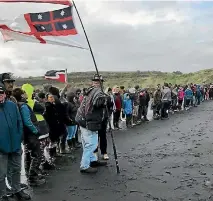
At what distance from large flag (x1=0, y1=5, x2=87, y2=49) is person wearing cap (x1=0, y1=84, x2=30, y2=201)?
3088mm

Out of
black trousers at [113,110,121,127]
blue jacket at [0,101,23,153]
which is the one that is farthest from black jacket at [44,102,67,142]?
black trousers at [113,110,121,127]

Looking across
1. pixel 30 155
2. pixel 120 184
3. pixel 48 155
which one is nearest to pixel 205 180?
pixel 120 184

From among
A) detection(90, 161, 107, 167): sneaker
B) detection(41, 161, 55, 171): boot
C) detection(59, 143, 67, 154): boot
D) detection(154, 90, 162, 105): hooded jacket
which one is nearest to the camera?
detection(41, 161, 55, 171): boot

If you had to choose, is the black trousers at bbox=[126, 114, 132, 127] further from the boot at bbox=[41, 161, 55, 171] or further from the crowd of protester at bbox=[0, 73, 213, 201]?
the boot at bbox=[41, 161, 55, 171]

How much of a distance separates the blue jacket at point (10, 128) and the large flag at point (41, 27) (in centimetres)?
304

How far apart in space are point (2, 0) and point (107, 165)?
4.28 meters

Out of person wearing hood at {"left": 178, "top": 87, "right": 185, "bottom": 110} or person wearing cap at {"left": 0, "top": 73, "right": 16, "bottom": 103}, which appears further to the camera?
person wearing hood at {"left": 178, "top": 87, "right": 185, "bottom": 110}

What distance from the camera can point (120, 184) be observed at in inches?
293

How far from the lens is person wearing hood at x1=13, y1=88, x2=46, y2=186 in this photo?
271 inches

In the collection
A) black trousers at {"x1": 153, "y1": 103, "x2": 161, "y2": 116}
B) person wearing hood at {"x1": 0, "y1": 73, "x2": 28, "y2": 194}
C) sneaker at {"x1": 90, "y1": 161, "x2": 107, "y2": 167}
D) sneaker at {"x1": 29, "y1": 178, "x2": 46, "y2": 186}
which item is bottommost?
black trousers at {"x1": 153, "y1": 103, "x2": 161, "y2": 116}

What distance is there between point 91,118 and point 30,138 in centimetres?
159

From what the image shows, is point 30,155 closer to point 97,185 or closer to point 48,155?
point 97,185

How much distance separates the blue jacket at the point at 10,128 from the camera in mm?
6160

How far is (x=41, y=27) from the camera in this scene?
9.23 metres
